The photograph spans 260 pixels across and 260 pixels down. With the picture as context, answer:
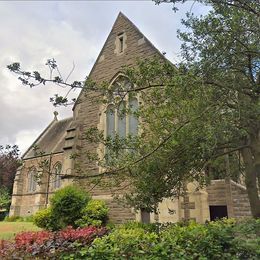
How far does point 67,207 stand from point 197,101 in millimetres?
9025

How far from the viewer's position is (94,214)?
42.5 feet

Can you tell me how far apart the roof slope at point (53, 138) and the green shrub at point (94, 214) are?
17.4 metres

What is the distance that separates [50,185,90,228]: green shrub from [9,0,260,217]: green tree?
655 centimetres

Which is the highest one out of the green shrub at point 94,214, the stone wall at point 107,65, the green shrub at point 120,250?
the stone wall at point 107,65

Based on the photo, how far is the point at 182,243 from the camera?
17.0 ft

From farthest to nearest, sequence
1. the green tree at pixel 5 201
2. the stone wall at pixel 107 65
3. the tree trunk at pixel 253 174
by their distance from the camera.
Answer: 1. the green tree at pixel 5 201
2. the stone wall at pixel 107 65
3. the tree trunk at pixel 253 174

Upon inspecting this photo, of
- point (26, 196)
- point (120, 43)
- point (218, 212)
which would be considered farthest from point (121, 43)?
point (26, 196)

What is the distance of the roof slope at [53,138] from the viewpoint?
1218 inches

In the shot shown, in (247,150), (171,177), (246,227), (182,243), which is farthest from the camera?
(247,150)

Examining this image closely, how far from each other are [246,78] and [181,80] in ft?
9.44

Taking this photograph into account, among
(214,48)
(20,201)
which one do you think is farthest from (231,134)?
(20,201)

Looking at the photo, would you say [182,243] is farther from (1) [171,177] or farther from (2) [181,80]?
(2) [181,80]

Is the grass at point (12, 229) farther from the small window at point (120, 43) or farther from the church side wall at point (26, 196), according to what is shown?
the small window at point (120, 43)

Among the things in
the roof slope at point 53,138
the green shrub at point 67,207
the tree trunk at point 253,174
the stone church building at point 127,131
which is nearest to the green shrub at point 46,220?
the green shrub at point 67,207
